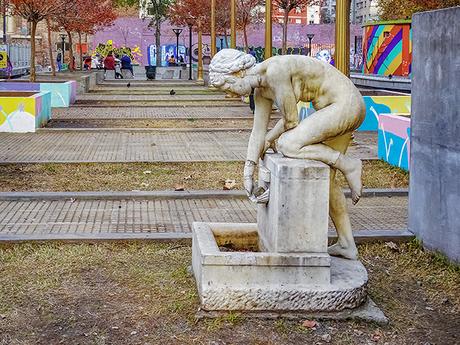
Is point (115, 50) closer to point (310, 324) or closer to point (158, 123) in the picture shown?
point (158, 123)

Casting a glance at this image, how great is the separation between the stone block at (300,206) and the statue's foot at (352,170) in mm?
254

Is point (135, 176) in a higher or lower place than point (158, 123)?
lower

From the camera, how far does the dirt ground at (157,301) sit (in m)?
5.72

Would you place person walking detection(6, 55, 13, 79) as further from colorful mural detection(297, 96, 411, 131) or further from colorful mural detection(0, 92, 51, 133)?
colorful mural detection(297, 96, 411, 131)

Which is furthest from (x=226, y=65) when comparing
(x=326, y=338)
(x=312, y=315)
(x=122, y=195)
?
(x=122, y=195)

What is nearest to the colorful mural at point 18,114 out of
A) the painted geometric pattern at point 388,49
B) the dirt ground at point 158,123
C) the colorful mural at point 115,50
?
the dirt ground at point 158,123

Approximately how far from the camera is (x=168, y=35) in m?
66.4

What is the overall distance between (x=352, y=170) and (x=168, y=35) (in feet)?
201

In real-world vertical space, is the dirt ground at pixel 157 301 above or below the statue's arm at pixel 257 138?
below

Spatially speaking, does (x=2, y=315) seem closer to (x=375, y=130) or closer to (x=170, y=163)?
(x=170, y=163)

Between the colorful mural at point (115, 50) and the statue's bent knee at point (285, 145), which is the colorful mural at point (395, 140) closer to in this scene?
the statue's bent knee at point (285, 145)

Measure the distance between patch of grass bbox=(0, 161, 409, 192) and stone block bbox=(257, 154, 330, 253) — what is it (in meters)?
5.36

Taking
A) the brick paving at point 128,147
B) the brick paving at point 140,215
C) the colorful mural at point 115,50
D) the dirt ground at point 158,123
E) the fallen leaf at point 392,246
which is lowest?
the fallen leaf at point 392,246

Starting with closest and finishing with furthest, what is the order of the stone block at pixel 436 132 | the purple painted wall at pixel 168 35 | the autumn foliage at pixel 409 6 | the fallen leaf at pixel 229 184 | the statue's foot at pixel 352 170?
the statue's foot at pixel 352 170 < the stone block at pixel 436 132 < the fallen leaf at pixel 229 184 < the autumn foliage at pixel 409 6 < the purple painted wall at pixel 168 35
